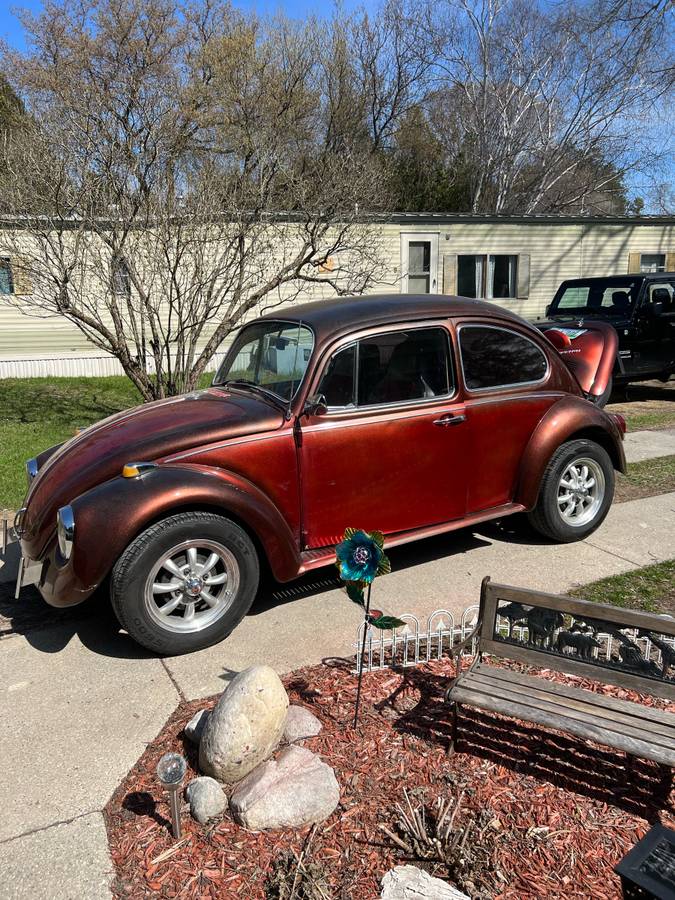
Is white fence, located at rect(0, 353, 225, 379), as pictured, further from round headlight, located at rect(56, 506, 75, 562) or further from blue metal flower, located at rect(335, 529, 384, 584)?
blue metal flower, located at rect(335, 529, 384, 584)

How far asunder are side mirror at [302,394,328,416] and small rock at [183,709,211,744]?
69.5 inches

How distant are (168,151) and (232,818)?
380 inches

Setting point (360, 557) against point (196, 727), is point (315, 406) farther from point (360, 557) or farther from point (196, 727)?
point (196, 727)

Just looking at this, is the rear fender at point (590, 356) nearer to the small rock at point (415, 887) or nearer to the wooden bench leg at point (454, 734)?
the wooden bench leg at point (454, 734)

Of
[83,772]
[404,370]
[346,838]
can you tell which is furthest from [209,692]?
[404,370]

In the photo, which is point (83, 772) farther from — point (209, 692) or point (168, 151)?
point (168, 151)

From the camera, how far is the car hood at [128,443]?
12.4 feet

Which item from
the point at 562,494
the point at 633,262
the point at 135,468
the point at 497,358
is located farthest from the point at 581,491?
the point at 633,262

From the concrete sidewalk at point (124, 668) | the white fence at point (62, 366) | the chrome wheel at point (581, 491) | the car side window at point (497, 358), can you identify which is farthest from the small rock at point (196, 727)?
the white fence at point (62, 366)

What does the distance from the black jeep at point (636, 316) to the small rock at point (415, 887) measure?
8909 millimetres

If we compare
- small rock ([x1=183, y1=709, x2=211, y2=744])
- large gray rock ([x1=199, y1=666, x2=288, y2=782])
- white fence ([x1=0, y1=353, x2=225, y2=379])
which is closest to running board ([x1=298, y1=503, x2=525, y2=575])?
small rock ([x1=183, y1=709, x2=211, y2=744])

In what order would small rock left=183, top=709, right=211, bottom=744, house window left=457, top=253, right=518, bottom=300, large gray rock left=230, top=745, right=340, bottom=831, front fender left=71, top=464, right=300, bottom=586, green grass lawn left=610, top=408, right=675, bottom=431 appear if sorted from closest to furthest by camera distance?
large gray rock left=230, top=745, right=340, bottom=831, small rock left=183, top=709, right=211, bottom=744, front fender left=71, top=464, right=300, bottom=586, green grass lawn left=610, top=408, right=675, bottom=431, house window left=457, top=253, right=518, bottom=300

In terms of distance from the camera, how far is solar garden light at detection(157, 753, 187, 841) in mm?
2303

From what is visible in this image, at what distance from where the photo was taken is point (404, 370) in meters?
4.40
